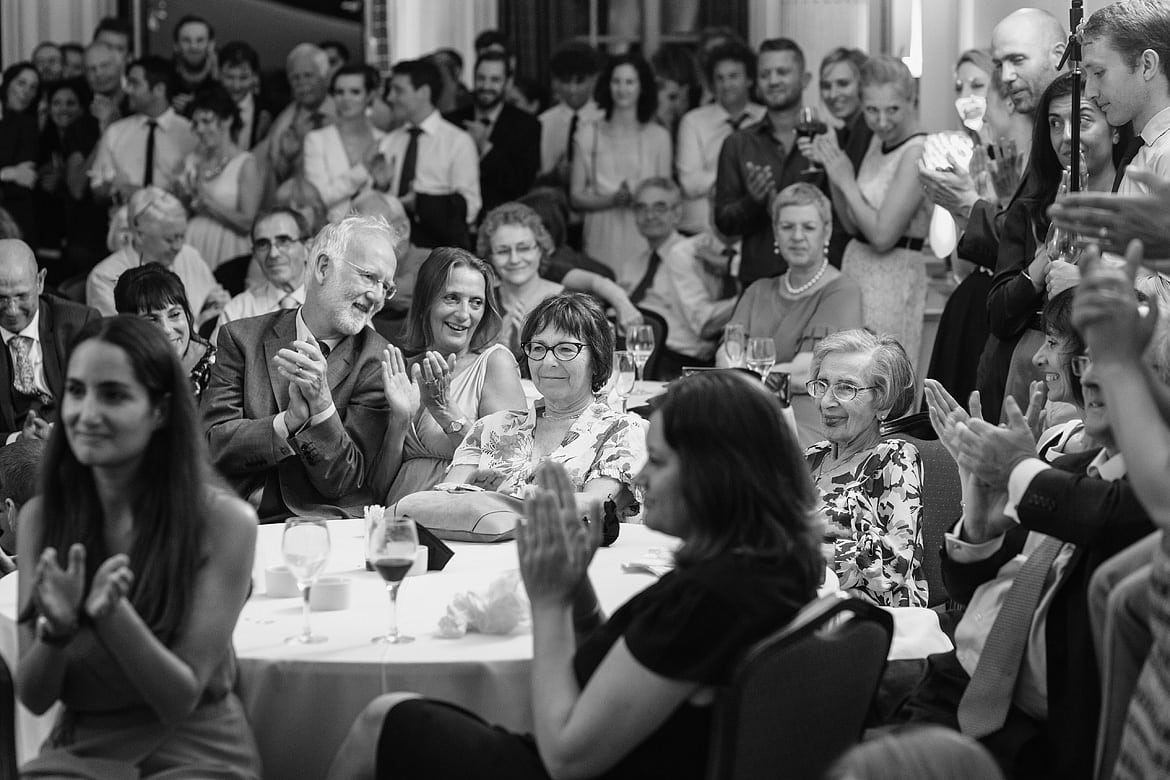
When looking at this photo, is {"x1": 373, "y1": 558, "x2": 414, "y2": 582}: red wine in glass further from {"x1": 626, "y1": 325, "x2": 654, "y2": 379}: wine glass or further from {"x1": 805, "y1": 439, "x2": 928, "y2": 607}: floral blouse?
{"x1": 626, "y1": 325, "x2": 654, "y2": 379}: wine glass

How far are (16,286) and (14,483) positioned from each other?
1.14 metres

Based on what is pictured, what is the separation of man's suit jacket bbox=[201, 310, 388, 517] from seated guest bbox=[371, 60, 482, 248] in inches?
115

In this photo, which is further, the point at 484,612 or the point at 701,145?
the point at 701,145

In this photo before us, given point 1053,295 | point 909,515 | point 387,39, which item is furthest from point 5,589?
point 387,39

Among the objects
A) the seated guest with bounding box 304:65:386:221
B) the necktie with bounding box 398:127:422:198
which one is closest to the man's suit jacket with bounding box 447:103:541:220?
the necktie with bounding box 398:127:422:198

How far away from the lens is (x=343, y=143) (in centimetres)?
741

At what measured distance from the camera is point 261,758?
2498 millimetres

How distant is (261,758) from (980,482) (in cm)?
130

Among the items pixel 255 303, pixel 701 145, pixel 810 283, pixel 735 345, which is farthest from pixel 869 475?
pixel 701 145

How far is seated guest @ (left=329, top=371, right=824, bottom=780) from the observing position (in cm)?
203

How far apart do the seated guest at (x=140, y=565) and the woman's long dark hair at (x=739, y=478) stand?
27.2 inches

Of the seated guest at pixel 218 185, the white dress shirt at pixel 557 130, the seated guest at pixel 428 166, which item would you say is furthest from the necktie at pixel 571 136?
the seated guest at pixel 218 185

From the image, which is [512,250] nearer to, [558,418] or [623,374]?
[623,374]

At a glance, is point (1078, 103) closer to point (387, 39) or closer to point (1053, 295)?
point (1053, 295)
